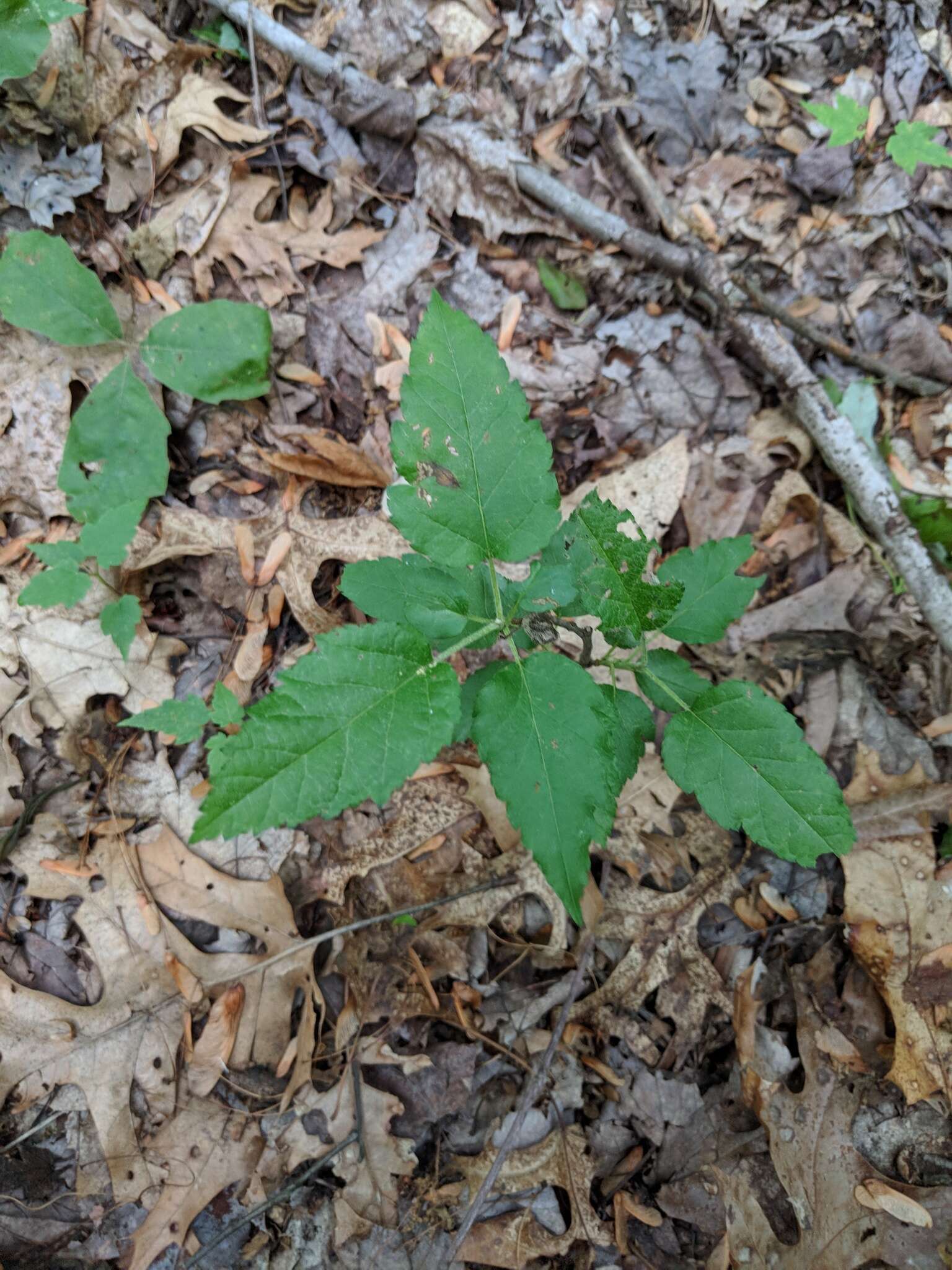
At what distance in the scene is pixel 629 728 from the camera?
5.51 feet

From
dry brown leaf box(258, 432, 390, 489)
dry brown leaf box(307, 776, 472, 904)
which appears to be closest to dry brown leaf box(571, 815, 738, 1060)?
dry brown leaf box(307, 776, 472, 904)

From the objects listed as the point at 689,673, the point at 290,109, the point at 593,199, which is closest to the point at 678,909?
the point at 689,673

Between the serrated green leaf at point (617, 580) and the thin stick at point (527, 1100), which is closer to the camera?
the serrated green leaf at point (617, 580)

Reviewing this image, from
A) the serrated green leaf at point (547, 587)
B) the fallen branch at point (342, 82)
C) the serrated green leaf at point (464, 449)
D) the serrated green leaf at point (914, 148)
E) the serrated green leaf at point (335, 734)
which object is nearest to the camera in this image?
the serrated green leaf at point (335, 734)

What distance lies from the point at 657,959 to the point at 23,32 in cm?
397

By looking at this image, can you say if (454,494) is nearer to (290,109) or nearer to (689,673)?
(689,673)

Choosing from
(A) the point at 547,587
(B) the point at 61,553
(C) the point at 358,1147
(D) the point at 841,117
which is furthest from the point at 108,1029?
(D) the point at 841,117

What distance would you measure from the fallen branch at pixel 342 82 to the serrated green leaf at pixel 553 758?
2.89 m

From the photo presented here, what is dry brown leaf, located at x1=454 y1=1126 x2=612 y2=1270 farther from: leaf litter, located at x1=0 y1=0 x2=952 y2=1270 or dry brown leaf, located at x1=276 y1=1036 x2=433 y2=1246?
dry brown leaf, located at x1=276 y1=1036 x2=433 y2=1246

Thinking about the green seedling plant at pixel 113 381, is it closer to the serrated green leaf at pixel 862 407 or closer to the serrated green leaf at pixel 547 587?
the serrated green leaf at pixel 547 587

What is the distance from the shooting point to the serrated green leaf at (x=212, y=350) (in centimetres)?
268

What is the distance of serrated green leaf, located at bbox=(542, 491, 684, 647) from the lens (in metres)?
1.43

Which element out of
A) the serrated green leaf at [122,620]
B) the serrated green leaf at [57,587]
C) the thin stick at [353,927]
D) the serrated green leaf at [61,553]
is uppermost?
the serrated green leaf at [61,553]

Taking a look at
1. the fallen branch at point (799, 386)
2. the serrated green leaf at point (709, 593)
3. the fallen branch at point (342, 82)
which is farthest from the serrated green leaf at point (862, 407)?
the fallen branch at point (342, 82)
